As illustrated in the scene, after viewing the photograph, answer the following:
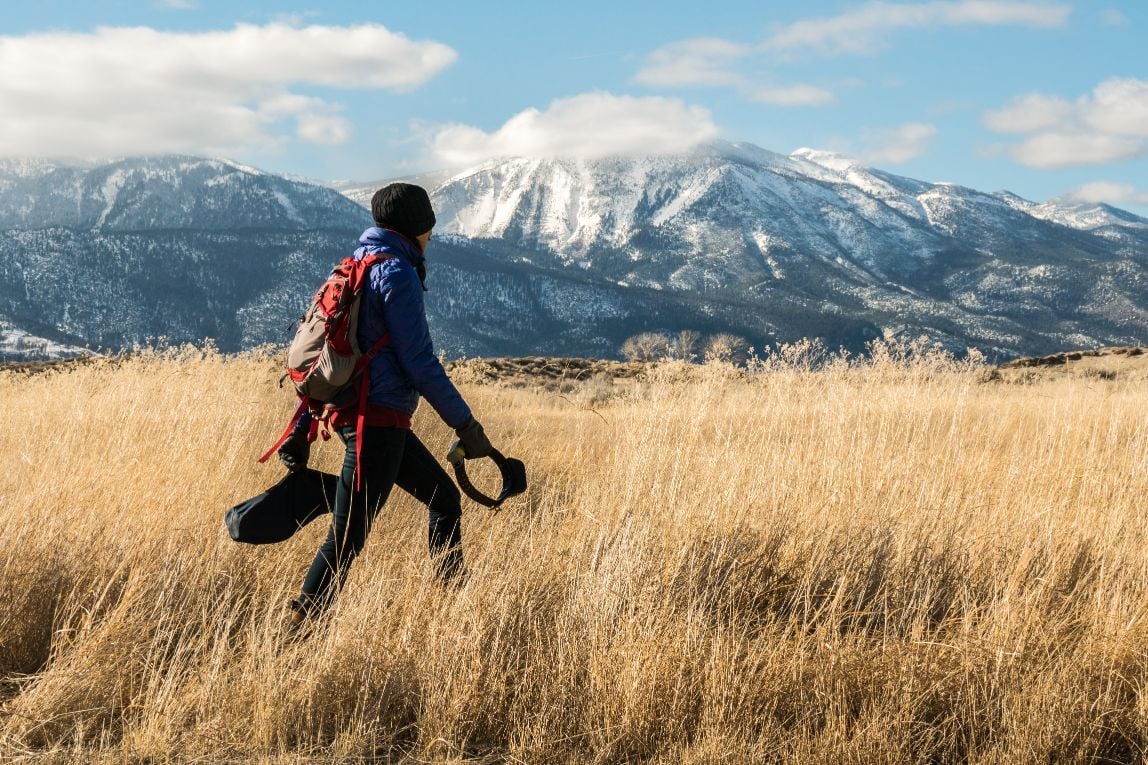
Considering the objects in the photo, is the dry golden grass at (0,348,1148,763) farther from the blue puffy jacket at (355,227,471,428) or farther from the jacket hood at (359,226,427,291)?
the jacket hood at (359,226,427,291)

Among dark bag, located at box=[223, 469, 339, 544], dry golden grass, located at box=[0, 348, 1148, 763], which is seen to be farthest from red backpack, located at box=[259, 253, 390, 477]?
dry golden grass, located at box=[0, 348, 1148, 763]

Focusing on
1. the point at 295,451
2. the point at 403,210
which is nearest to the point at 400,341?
the point at 403,210

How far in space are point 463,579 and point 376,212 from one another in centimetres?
165

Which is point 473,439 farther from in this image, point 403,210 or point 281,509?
point 403,210

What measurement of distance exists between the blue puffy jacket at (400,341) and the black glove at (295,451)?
0.44 metres

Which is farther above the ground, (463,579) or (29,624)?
(463,579)

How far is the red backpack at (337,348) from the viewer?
3338 millimetres

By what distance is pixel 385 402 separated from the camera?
3480mm

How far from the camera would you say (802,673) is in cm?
309

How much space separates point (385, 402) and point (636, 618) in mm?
1302

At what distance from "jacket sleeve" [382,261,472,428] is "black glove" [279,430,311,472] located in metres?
0.58

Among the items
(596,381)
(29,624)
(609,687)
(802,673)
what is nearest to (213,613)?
(29,624)

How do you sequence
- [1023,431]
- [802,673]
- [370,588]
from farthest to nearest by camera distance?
[1023,431], [370,588], [802,673]

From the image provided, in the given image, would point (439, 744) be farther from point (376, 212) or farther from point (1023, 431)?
point (1023, 431)
